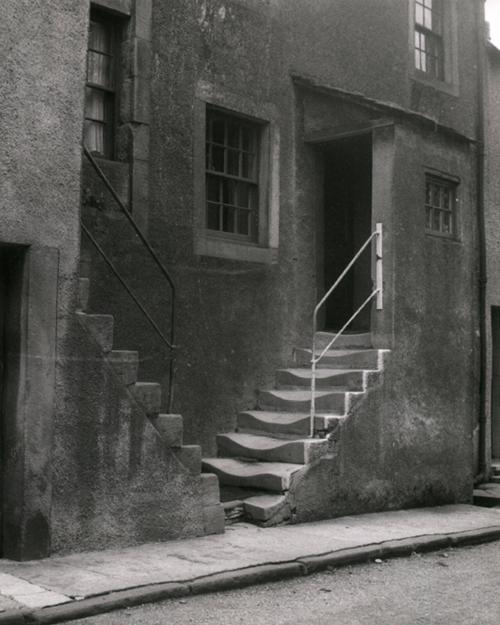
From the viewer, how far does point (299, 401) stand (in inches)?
435

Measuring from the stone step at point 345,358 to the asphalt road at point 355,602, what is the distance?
3160 millimetres

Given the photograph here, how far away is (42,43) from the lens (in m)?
7.84

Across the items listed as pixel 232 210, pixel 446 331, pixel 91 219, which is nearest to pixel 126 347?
pixel 91 219

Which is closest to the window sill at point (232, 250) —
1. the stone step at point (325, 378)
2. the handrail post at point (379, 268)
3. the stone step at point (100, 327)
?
the handrail post at point (379, 268)

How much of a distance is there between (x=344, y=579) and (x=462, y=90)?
9523 millimetres

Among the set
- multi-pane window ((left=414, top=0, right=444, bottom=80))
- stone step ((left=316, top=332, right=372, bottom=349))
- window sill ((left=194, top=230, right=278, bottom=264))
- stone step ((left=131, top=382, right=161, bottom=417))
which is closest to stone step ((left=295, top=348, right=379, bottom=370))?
stone step ((left=316, top=332, right=372, bottom=349))

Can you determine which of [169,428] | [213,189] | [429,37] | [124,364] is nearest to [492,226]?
[429,37]

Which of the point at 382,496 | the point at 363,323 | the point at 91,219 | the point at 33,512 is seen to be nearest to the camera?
the point at 33,512

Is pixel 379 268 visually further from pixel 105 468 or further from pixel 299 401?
pixel 105 468

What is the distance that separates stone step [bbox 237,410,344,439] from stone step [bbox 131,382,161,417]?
2551 mm

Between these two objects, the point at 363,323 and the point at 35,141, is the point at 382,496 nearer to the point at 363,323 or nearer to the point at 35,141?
the point at 363,323

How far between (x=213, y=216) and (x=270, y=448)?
2.98m

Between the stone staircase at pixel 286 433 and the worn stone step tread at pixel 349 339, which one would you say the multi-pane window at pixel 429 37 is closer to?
the worn stone step tread at pixel 349 339

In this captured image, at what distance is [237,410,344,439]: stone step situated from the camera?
34.5 feet
